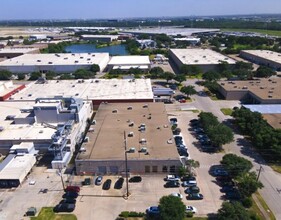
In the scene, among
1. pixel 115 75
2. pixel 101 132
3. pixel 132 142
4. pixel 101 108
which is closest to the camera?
pixel 132 142

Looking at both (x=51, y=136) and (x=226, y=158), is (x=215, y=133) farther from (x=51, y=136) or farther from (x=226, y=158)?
(x=51, y=136)

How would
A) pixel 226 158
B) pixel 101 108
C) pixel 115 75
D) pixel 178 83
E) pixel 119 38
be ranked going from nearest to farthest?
pixel 226 158 → pixel 101 108 → pixel 178 83 → pixel 115 75 → pixel 119 38

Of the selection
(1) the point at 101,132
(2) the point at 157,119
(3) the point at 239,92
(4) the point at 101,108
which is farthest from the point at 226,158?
(3) the point at 239,92

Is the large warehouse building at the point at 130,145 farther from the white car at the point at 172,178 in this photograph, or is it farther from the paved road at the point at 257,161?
the paved road at the point at 257,161

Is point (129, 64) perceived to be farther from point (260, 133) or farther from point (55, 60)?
point (260, 133)

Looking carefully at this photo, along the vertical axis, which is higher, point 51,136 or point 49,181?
point 51,136

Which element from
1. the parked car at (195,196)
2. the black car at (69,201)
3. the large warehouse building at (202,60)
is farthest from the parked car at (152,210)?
the large warehouse building at (202,60)
